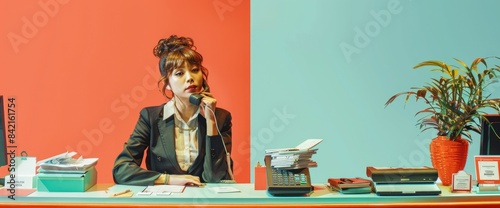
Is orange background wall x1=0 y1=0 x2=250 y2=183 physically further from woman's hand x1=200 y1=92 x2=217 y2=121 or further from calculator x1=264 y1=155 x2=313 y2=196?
calculator x1=264 y1=155 x2=313 y2=196

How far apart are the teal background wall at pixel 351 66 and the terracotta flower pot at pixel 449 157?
1436mm

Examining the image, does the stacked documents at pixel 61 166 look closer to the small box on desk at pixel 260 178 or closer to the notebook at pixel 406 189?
the small box on desk at pixel 260 178

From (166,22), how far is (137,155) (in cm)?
136

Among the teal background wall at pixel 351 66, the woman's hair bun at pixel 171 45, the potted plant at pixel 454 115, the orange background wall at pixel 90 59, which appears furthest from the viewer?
the teal background wall at pixel 351 66

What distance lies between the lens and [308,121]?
375 cm

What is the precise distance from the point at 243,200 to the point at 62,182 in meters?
0.86

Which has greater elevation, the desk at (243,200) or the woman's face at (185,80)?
the woman's face at (185,80)

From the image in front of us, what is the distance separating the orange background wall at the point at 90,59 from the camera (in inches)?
140

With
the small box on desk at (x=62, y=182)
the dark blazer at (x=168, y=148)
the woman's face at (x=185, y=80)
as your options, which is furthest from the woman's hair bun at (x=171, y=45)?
the small box on desk at (x=62, y=182)

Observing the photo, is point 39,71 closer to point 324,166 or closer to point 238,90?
point 238,90

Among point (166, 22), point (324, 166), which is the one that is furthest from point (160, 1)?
point (324, 166)

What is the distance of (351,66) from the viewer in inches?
146

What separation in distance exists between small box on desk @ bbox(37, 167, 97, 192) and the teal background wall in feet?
6.00

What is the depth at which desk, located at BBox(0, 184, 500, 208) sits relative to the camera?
1965mm
